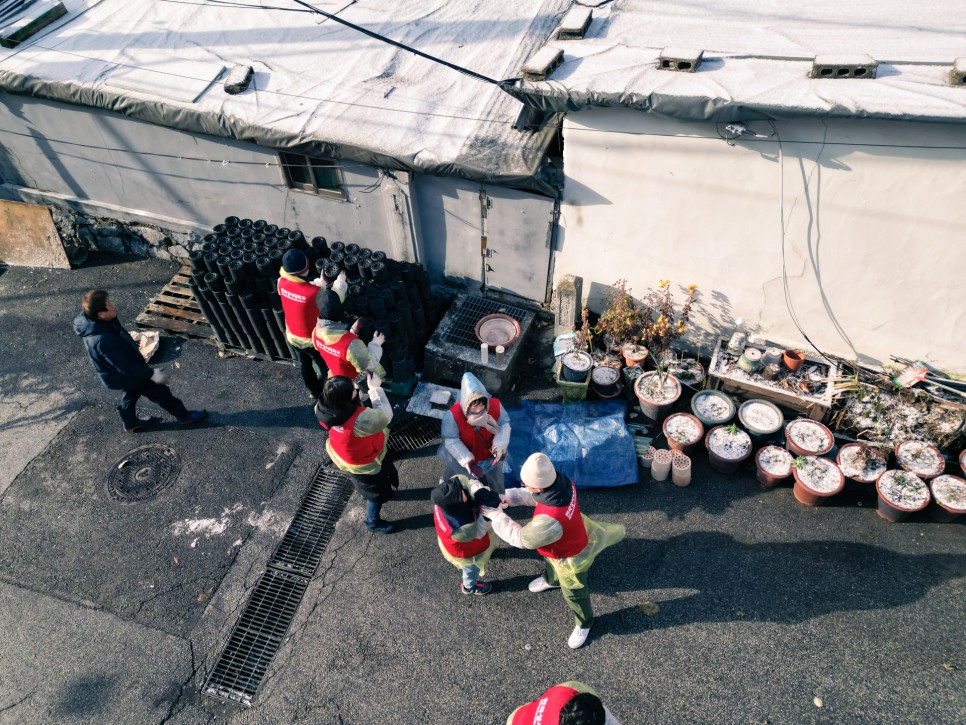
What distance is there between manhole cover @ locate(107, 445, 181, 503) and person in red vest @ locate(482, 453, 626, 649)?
4.66 metres

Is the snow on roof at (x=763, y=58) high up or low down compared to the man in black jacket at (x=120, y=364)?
up

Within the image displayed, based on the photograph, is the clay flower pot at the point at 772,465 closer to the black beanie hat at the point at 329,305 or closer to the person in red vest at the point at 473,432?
the person in red vest at the point at 473,432

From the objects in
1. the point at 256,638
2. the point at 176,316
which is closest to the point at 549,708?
the point at 256,638

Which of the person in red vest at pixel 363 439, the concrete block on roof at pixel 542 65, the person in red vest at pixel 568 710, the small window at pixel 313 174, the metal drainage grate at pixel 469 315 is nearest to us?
the person in red vest at pixel 568 710

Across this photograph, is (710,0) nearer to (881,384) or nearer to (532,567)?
(881,384)

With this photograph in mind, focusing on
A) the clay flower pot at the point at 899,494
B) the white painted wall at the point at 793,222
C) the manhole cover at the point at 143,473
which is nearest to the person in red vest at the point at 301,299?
the manhole cover at the point at 143,473

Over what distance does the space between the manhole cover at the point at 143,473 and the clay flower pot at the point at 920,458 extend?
8.64 meters

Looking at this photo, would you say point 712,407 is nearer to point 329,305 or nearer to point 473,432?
point 473,432

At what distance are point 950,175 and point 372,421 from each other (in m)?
6.11

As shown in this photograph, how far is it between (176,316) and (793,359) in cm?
889

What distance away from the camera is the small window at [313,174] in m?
8.56

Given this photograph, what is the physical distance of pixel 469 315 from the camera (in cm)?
875

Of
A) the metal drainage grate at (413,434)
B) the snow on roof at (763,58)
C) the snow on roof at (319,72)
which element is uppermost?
the snow on roof at (763,58)

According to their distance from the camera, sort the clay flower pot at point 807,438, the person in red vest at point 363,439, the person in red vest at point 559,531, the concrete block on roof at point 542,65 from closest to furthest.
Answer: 1. the person in red vest at point 559,531
2. the person in red vest at point 363,439
3. the concrete block on roof at point 542,65
4. the clay flower pot at point 807,438
